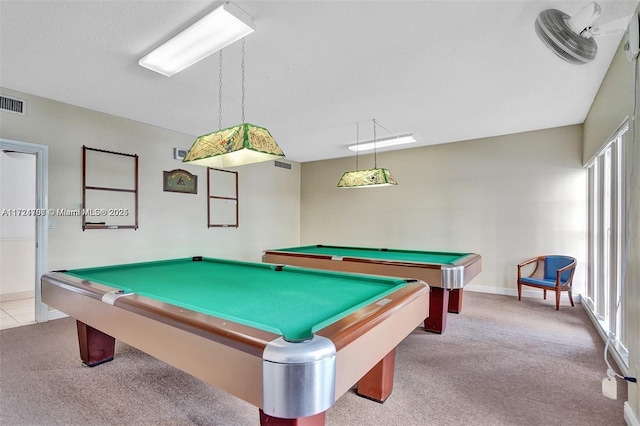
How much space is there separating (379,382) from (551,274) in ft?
12.5

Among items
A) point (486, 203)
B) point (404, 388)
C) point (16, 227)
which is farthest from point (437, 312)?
point (16, 227)

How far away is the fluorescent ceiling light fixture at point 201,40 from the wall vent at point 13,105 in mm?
1846

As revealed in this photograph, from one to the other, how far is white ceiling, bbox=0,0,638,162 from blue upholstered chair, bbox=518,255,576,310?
1941 mm

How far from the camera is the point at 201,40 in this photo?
90.1 inches

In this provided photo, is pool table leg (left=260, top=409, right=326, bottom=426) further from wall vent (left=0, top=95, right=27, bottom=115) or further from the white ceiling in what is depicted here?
wall vent (left=0, top=95, right=27, bottom=115)

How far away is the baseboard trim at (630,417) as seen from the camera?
1.67m

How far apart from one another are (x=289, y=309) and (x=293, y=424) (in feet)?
1.64

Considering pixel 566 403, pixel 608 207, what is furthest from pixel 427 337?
pixel 608 207

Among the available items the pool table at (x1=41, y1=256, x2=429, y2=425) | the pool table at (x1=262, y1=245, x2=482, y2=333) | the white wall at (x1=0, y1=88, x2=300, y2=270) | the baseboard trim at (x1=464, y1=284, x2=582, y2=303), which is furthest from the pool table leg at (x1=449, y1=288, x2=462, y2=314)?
the white wall at (x1=0, y1=88, x2=300, y2=270)

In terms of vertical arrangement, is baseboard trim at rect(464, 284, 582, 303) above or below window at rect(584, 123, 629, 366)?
below

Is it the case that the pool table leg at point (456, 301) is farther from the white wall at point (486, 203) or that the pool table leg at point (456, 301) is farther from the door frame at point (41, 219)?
the door frame at point (41, 219)

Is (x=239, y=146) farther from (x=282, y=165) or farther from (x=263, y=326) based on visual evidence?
(x=282, y=165)

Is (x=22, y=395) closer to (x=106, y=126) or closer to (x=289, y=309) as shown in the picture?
(x=289, y=309)

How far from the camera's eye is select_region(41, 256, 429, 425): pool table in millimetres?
975
